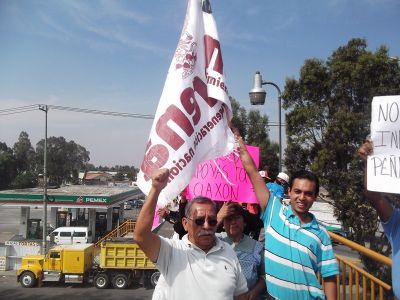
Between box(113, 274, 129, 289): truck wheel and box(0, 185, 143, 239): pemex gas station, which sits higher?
box(0, 185, 143, 239): pemex gas station

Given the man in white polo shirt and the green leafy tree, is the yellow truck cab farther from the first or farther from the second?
the green leafy tree

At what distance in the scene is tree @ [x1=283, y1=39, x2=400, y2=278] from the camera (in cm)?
988

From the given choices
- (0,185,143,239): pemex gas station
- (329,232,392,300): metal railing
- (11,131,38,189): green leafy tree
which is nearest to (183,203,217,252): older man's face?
(329,232,392,300): metal railing

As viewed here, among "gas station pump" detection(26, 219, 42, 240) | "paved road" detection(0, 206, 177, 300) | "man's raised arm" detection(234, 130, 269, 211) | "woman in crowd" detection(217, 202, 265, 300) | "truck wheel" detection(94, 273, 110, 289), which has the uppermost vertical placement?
"man's raised arm" detection(234, 130, 269, 211)

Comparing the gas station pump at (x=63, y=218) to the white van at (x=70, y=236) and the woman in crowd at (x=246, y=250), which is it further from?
the woman in crowd at (x=246, y=250)

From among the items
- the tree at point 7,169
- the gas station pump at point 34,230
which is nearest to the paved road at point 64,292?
the gas station pump at point 34,230

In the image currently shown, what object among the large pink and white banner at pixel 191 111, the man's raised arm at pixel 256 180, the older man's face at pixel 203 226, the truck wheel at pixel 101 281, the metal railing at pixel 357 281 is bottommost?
the truck wheel at pixel 101 281

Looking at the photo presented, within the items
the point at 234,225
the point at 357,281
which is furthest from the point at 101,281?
the point at 234,225

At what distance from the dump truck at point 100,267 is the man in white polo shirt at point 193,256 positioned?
18.2 metres

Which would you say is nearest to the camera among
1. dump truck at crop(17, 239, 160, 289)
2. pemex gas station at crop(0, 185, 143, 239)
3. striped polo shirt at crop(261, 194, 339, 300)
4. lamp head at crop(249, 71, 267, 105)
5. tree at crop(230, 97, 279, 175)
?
striped polo shirt at crop(261, 194, 339, 300)

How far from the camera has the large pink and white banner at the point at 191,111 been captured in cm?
278

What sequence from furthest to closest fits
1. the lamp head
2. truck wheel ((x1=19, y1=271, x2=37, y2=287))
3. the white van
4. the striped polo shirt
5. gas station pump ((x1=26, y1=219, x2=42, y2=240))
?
gas station pump ((x1=26, y1=219, x2=42, y2=240)) < the white van < truck wheel ((x1=19, y1=271, x2=37, y2=287)) < the lamp head < the striped polo shirt

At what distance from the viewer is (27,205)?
95.8ft

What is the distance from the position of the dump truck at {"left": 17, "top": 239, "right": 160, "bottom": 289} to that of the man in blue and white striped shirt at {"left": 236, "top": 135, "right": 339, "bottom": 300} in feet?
58.9
